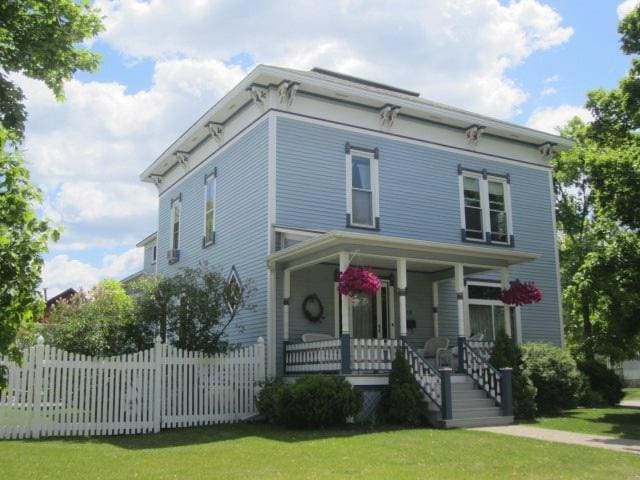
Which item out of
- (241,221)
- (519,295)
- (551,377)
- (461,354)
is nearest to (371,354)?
(461,354)

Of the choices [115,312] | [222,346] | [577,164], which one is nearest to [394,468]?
[222,346]

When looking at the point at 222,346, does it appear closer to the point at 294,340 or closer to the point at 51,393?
the point at 294,340

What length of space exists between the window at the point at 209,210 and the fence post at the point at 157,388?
21.4 feet

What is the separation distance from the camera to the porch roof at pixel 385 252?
14.4m

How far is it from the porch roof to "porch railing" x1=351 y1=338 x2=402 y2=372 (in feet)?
6.27

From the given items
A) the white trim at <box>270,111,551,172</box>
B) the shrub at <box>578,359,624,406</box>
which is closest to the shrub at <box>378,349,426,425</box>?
the white trim at <box>270,111,551,172</box>

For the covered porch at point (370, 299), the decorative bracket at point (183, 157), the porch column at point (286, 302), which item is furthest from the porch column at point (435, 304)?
the decorative bracket at point (183, 157)

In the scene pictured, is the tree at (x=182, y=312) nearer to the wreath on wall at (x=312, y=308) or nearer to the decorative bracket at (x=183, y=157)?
the wreath on wall at (x=312, y=308)

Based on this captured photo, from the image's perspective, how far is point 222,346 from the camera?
1569 cm

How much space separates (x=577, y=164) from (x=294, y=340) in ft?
57.6

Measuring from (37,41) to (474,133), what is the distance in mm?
13187

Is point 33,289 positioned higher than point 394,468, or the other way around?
point 33,289

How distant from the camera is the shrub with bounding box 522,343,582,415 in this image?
16.2m

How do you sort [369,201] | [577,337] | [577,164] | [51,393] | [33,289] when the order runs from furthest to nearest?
[577,337] → [577,164] → [369,201] → [51,393] → [33,289]
